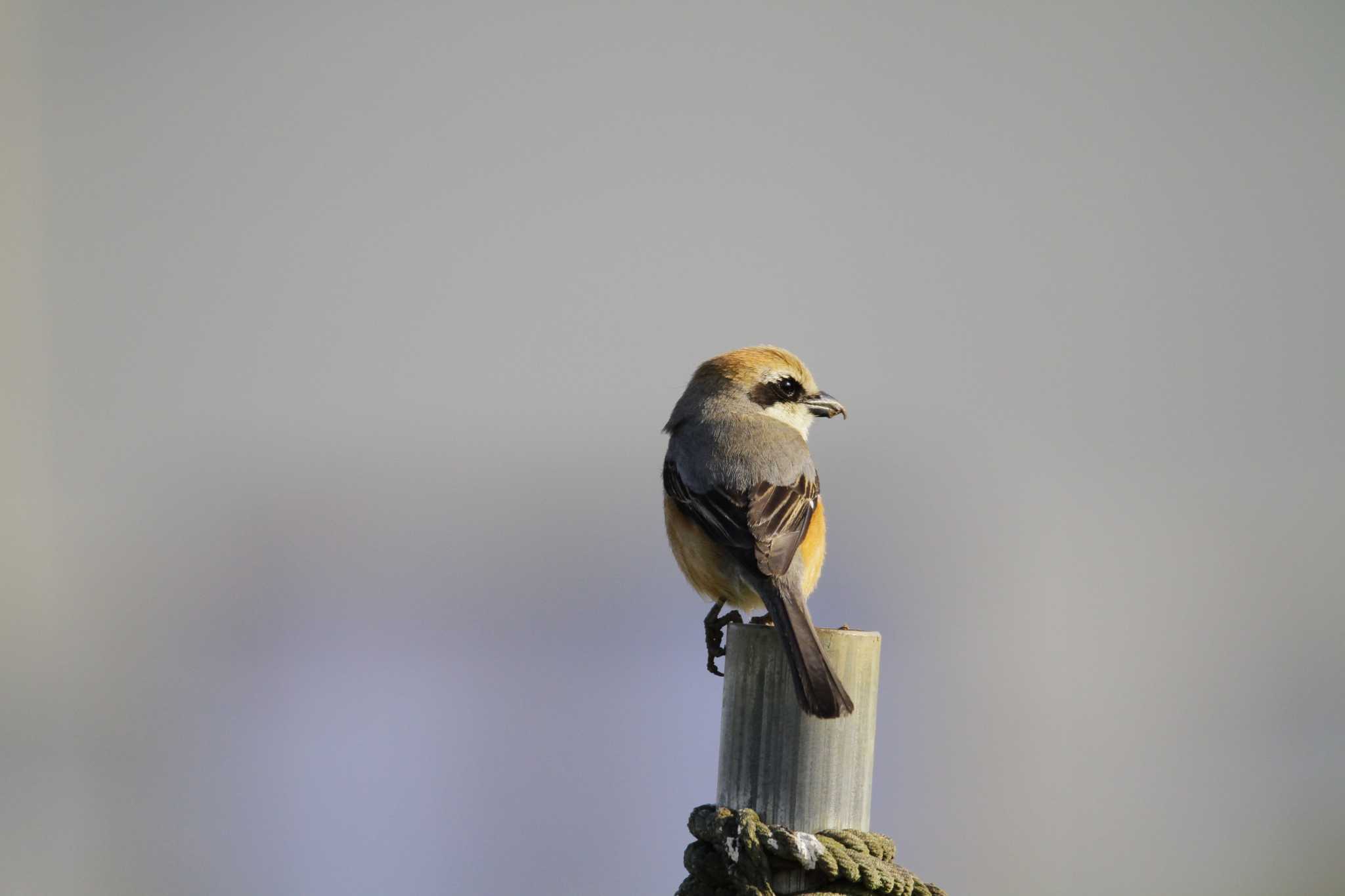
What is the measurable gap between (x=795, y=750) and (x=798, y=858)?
223 millimetres

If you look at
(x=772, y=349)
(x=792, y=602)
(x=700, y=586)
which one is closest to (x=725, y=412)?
(x=772, y=349)

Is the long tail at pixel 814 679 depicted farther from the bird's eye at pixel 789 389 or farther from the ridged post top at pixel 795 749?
the bird's eye at pixel 789 389

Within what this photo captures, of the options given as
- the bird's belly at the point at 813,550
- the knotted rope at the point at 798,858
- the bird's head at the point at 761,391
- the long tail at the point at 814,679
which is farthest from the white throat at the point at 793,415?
the knotted rope at the point at 798,858

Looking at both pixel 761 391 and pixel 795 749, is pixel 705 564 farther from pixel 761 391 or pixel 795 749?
pixel 795 749

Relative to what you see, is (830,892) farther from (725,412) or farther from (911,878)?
(725,412)

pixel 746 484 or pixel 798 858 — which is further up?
pixel 746 484

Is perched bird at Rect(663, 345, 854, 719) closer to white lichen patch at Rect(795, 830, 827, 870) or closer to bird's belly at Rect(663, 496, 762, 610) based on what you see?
bird's belly at Rect(663, 496, 762, 610)

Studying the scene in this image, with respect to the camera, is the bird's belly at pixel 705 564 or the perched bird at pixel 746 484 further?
the bird's belly at pixel 705 564

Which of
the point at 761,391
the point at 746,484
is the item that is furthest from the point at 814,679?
the point at 761,391

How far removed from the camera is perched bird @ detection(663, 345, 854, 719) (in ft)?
13.6

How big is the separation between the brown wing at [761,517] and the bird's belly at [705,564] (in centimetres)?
7

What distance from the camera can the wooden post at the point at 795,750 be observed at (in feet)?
8.66

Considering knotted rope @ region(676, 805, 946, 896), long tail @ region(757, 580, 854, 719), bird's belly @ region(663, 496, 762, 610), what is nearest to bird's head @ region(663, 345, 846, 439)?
bird's belly @ region(663, 496, 762, 610)

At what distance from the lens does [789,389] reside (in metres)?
5.27
